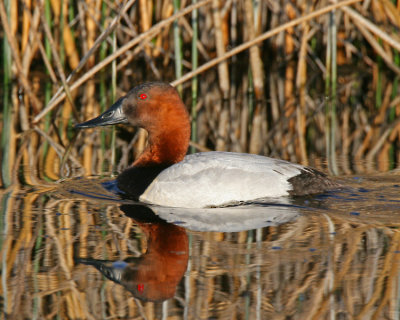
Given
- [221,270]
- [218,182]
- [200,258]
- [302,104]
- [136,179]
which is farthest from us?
[302,104]

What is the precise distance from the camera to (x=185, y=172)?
5133mm

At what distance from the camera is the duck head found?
5.62 m

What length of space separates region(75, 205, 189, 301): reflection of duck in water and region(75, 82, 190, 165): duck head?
3.94ft

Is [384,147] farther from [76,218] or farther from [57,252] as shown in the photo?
[57,252]

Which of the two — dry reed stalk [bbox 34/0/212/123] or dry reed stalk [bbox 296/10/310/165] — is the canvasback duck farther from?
dry reed stalk [bbox 296/10/310/165]

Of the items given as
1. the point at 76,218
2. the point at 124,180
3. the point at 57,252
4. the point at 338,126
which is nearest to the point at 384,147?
the point at 338,126

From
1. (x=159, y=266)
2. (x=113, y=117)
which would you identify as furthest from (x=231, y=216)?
(x=113, y=117)

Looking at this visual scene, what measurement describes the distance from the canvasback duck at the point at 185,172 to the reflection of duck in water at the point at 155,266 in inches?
24.6

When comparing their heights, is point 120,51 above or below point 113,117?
above

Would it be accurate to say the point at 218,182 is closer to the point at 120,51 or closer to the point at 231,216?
the point at 231,216

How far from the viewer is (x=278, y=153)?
266 inches

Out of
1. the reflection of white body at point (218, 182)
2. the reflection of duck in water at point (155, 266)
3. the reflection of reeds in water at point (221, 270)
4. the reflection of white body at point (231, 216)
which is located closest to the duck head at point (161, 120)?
the reflection of white body at point (218, 182)

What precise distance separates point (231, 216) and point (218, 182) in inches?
14.5

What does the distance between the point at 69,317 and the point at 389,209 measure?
2.49m
